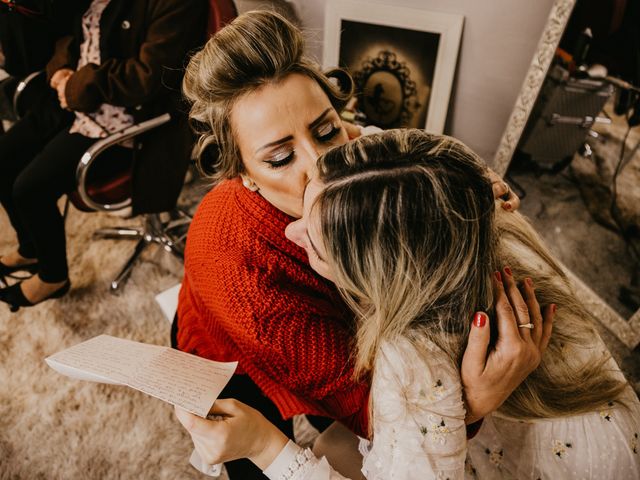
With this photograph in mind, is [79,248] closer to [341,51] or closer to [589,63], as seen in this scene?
[341,51]

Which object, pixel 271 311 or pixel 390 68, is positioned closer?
pixel 271 311

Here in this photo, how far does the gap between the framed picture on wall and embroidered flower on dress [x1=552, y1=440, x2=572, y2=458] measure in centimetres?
151

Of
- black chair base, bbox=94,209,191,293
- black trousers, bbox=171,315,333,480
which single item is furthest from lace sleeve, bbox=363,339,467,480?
black chair base, bbox=94,209,191,293

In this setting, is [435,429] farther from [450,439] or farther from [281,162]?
[281,162]

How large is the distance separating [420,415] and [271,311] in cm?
33

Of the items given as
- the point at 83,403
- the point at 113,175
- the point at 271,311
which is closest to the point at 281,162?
the point at 271,311

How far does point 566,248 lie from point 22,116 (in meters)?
2.18

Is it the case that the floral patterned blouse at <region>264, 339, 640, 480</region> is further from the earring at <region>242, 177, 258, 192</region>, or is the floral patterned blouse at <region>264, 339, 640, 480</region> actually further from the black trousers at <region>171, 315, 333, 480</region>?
the earring at <region>242, 177, 258, 192</region>

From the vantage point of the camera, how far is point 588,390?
77 centimetres

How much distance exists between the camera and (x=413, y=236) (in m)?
0.59

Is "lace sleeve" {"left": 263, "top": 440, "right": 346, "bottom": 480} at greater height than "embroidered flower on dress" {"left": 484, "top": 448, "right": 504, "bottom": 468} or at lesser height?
greater

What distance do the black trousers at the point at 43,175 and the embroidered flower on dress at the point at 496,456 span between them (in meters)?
1.40

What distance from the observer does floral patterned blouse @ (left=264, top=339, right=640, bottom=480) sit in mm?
677

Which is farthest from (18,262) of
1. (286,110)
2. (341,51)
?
(341,51)
